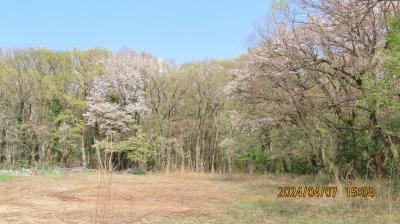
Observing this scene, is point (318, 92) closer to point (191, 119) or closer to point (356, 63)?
point (356, 63)

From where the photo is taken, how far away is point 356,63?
48.4 ft

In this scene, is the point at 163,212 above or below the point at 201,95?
below

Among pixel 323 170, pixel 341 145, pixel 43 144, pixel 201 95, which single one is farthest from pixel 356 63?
pixel 43 144

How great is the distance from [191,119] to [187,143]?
2.06 meters
